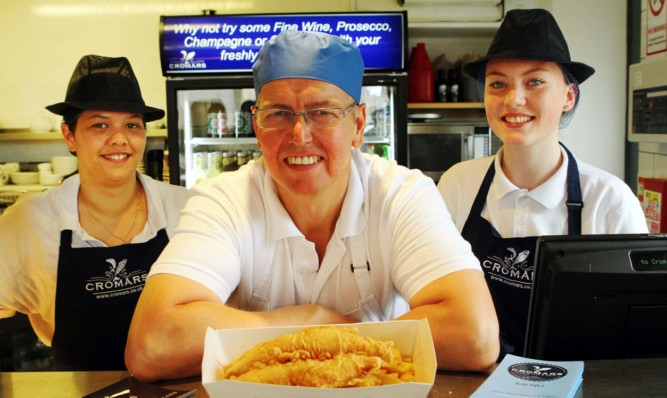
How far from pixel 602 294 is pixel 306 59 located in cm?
86

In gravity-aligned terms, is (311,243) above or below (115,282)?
above

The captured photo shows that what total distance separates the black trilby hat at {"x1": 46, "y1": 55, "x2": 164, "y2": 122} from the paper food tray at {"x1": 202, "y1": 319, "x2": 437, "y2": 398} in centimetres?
138

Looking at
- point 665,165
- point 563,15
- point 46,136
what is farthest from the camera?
point 46,136

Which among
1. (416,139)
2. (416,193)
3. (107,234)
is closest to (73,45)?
(416,139)

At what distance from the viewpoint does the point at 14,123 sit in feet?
15.2

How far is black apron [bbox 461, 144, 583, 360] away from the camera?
1828 mm

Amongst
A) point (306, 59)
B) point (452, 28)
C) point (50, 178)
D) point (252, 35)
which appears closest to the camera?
point (306, 59)

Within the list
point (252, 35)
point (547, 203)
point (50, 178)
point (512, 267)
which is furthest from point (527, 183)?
point (50, 178)

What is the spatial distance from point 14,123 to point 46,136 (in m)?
0.49

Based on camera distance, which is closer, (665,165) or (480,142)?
(665,165)

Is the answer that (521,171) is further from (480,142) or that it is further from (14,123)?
(14,123)

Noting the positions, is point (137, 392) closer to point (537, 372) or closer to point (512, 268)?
point (537, 372)

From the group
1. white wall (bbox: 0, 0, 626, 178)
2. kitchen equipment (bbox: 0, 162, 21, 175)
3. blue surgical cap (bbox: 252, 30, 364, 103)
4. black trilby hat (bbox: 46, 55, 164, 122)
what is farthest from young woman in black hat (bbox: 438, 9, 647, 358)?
kitchen equipment (bbox: 0, 162, 21, 175)

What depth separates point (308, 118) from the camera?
1428 millimetres
